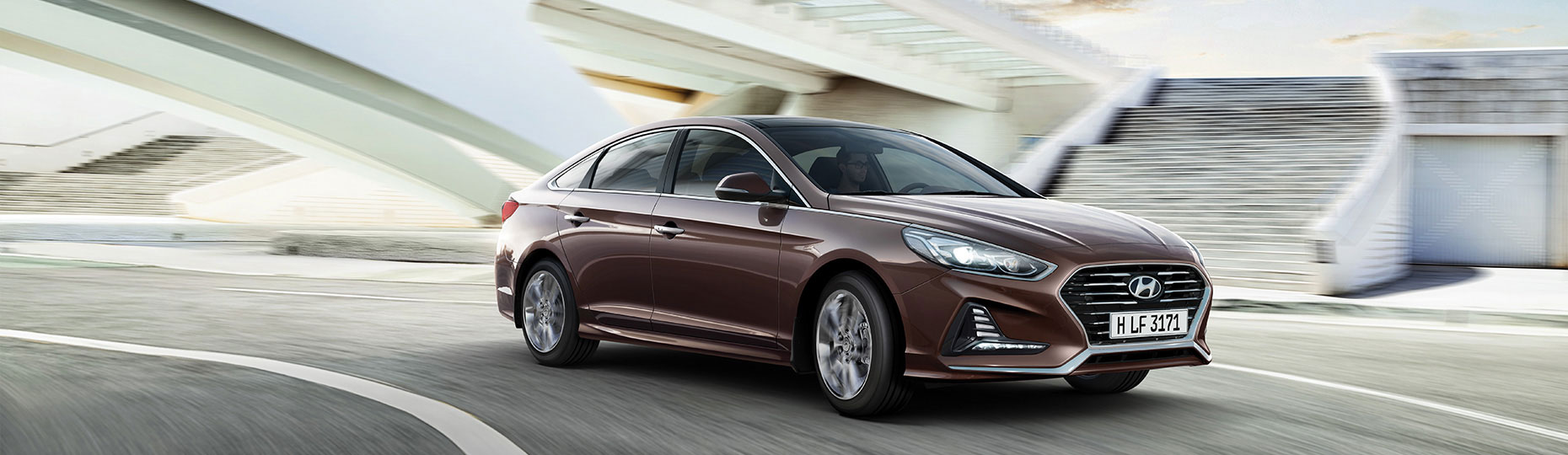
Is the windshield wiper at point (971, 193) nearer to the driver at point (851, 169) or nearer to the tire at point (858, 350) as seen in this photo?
the driver at point (851, 169)

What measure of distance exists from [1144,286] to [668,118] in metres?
24.2

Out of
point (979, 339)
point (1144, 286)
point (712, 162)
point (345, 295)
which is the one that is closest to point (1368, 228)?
point (345, 295)

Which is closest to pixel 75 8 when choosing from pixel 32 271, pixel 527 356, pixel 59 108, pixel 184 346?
pixel 32 271

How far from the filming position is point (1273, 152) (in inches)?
927

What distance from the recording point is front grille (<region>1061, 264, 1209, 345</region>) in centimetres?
528

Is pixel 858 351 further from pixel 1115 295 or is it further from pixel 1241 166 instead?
pixel 1241 166

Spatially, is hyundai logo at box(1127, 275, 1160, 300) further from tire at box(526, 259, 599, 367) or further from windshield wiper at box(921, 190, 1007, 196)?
tire at box(526, 259, 599, 367)

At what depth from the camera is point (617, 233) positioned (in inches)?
277

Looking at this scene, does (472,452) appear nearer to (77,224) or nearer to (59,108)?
(77,224)

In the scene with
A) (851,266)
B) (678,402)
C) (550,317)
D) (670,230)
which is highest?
(670,230)

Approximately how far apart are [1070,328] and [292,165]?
4616cm

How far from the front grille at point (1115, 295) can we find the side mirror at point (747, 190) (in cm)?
144

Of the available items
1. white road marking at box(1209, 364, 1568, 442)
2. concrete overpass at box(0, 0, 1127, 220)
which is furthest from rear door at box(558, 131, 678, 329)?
concrete overpass at box(0, 0, 1127, 220)

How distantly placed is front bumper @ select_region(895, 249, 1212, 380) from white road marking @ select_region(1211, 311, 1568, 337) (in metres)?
7.51
